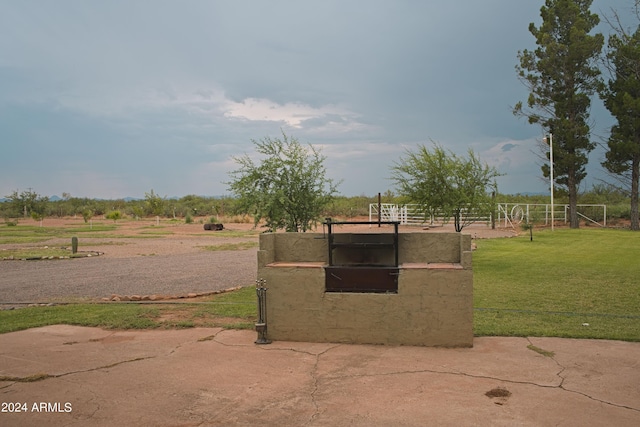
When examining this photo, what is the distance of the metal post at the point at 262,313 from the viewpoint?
709 centimetres

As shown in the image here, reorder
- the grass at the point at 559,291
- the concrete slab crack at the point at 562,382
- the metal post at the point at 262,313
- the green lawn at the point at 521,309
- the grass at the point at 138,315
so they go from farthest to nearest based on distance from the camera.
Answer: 1. the grass at the point at 138,315
2. the green lawn at the point at 521,309
3. the grass at the point at 559,291
4. the metal post at the point at 262,313
5. the concrete slab crack at the point at 562,382

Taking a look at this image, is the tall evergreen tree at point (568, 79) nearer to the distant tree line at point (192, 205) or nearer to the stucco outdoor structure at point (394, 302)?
the distant tree line at point (192, 205)

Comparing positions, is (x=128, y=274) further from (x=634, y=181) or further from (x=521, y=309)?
(x=634, y=181)

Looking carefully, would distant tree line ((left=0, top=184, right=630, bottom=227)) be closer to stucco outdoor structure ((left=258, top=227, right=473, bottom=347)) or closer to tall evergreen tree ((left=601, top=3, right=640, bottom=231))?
tall evergreen tree ((left=601, top=3, right=640, bottom=231))

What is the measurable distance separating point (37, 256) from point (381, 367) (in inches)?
756

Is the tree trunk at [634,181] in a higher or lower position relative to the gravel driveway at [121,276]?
higher

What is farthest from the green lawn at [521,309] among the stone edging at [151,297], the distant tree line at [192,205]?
the distant tree line at [192,205]

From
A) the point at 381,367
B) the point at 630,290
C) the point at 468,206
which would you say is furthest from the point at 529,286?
the point at 381,367

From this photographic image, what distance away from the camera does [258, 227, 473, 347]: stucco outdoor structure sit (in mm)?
6699

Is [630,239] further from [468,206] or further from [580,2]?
[580,2]

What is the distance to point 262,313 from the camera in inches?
283

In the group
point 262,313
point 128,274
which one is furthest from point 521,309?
point 128,274

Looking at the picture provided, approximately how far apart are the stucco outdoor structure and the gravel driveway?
559 centimetres

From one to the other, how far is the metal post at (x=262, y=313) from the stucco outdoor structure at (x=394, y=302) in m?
0.06
